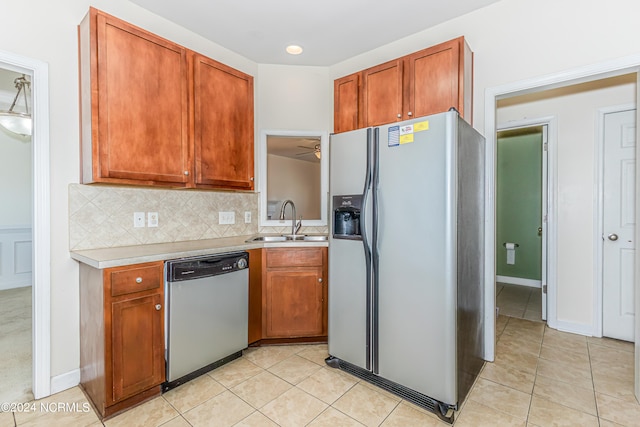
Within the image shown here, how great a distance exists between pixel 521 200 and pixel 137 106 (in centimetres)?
540

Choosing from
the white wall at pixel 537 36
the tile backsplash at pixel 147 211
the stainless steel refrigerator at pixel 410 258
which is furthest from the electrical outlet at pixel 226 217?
the white wall at pixel 537 36

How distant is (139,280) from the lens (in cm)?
182

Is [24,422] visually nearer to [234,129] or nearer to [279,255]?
[279,255]

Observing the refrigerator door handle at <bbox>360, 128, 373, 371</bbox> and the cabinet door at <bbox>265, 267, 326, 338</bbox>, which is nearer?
the refrigerator door handle at <bbox>360, 128, 373, 371</bbox>

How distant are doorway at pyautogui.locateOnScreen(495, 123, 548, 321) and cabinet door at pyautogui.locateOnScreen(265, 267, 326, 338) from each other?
3417mm

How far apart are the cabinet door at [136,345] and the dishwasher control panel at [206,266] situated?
178 mm

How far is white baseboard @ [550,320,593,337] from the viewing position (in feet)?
9.43

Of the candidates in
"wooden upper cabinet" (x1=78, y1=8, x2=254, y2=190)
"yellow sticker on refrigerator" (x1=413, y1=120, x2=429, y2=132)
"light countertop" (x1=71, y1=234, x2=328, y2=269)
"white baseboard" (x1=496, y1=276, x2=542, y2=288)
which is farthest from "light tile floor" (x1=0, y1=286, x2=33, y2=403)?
"white baseboard" (x1=496, y1=276, x2=542, y2=288)

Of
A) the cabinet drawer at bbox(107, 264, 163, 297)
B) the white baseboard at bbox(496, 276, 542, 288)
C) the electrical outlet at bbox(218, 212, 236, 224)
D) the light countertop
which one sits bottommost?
the white baseboard at bbox(496, 276, 542, 288)

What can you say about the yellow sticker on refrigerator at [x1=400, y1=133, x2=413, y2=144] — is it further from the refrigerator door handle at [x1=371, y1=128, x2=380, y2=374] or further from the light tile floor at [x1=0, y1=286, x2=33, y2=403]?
the light tile floor at [x1=0, y1=286, x2=33, y2=403]

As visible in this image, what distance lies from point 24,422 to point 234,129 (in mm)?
2386

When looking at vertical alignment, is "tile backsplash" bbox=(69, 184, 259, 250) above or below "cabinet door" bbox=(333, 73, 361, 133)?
below

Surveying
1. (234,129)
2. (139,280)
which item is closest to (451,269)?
(139,280)

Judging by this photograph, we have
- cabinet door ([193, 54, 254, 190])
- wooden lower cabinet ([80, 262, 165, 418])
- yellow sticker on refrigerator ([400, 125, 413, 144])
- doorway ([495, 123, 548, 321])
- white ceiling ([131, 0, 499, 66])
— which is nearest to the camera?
wooden lower cabinet ([80, 262, 165, 418])
